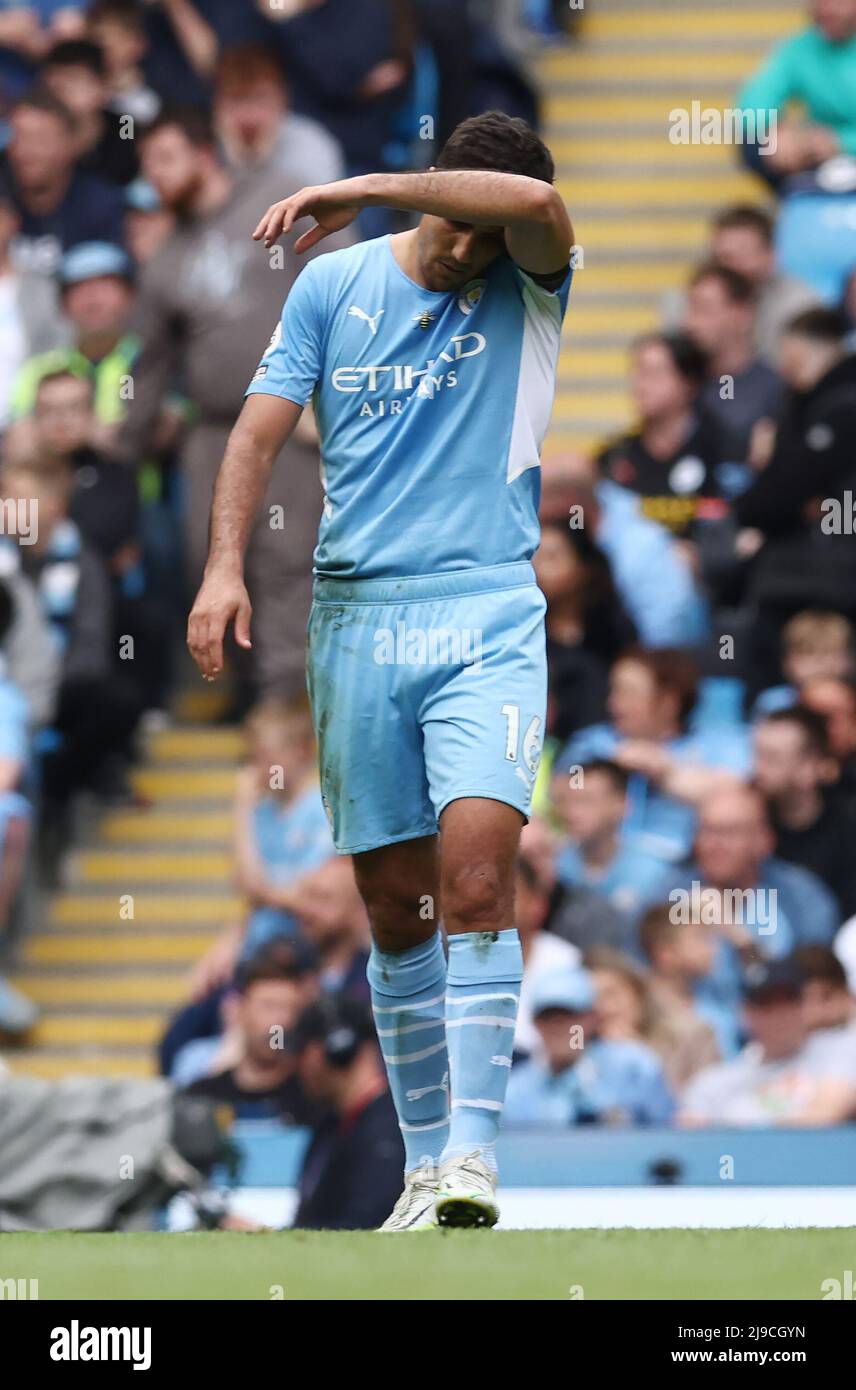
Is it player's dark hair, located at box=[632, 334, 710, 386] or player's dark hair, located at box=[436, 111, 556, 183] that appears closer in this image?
player's dark hair, located at box=[436, 111, 556, 183]

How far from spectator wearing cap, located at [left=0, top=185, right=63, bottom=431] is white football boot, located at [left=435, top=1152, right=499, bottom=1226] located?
19.6 feet

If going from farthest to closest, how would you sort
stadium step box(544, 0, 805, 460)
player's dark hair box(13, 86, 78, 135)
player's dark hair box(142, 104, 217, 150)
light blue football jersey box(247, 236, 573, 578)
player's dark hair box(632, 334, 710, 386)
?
stadium step box(544, 0, 805, 460) → player's dark hair box(13, 86, 78, 135) → player's dark hair box(142, 104, 217, 150) → player's dark hair box(632, 334, 710, 386) → light blue football jersey box(247, 236, 573, 578)

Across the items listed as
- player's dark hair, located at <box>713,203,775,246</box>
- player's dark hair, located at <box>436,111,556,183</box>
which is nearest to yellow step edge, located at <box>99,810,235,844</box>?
player's dark hair, located at <box>713,203,775,246</box>

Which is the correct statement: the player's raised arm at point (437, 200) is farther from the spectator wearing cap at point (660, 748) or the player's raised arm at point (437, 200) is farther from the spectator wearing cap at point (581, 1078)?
the spectator wearing cap at point (660, 748)

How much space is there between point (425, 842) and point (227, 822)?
16.0ft

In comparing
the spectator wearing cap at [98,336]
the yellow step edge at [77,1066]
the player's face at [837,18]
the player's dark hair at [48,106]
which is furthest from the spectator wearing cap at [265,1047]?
the player's face at [837,18]

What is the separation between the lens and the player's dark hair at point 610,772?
9.05m

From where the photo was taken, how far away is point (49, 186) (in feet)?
36.6

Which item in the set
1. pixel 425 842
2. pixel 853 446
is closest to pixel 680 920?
pixel 853 446

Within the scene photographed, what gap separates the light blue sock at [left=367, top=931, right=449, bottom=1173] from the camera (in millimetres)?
5719

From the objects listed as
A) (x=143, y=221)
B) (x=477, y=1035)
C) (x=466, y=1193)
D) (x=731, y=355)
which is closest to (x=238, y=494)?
(x=477, y=1035)

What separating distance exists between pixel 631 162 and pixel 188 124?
2.50 metres

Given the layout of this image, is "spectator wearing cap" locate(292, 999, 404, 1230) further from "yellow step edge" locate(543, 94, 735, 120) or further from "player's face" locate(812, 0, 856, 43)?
"yellow step edge" locate(543, 94, 735, 120)

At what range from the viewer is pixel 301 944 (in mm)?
8836
